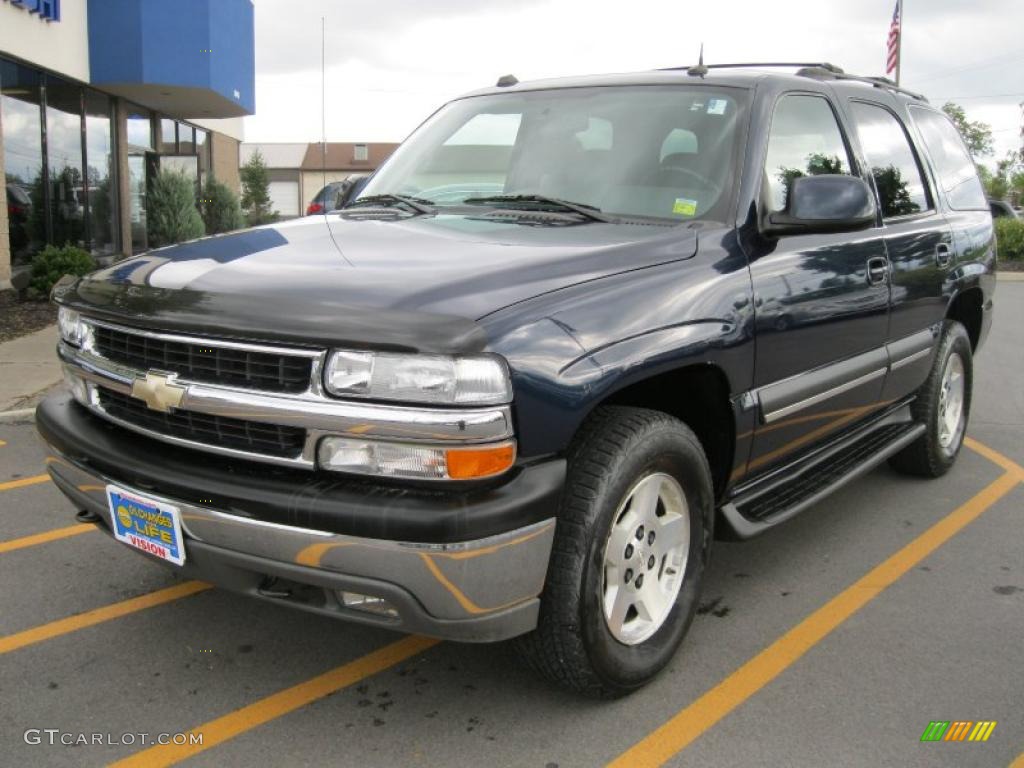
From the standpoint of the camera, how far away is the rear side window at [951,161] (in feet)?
16.8

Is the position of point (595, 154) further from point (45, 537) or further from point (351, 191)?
point (45, 537)

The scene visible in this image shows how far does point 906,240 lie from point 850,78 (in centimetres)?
86

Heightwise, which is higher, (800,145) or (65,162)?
(65,162)

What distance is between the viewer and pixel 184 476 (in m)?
2.63

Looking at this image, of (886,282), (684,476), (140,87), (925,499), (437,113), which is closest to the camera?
(684,476)

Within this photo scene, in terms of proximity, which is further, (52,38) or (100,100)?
(100,100)

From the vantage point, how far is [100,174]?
16266mm

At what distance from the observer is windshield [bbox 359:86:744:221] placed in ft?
11.6

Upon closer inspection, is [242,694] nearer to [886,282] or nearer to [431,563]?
[431,563]

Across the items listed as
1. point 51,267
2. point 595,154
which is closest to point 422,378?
point 595,154

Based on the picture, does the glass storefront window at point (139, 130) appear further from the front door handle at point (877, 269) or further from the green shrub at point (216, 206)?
the front door handle at point (877, 269)

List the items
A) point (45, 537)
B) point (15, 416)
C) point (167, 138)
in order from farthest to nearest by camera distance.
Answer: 1. point (167, 138)
2. point (15, 416)
3. point (45, 537)

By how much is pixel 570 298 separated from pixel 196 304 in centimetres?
101

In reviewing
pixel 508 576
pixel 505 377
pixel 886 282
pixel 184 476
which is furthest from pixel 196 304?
pixel 886 282
